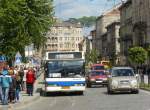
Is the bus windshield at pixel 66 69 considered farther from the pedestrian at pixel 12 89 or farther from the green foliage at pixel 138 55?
the green foliage at pixel 138 55

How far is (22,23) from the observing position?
4656 centimetres

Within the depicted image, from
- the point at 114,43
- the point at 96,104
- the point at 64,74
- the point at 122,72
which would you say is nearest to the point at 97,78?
the point at 122,72

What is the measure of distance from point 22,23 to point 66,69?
9.16 metres

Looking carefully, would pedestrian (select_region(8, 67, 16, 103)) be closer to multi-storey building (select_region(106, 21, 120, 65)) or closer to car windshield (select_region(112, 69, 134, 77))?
car windshield (select_region(112, 69, 134, 77))

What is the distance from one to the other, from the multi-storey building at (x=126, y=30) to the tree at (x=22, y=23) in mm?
72372

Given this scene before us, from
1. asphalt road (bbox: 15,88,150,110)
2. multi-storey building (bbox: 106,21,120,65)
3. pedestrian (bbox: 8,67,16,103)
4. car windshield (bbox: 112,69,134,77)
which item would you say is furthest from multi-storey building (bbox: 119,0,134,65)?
pedestrian (bbox: 8,67,16,103)

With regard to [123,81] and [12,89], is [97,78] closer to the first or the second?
[123,81]

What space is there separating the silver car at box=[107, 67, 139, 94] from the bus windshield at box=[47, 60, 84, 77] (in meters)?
2.07

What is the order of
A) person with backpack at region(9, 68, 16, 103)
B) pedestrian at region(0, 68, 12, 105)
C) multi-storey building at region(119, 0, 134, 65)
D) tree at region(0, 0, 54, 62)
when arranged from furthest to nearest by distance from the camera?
1. multi-storey building at region(119, 0, 134, 65)
2. tree at region(0, 0, 54, 62)
3. person with backpack at region(9, 68, 16, 103)
4. pedestrian at region(0, 68, 12, 105)

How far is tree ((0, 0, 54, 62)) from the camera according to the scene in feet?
141

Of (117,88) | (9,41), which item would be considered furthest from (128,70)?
(9,41)

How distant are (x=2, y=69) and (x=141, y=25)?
80.4 meters

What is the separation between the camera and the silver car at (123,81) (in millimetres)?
38094

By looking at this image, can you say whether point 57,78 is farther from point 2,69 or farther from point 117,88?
point 2,69
